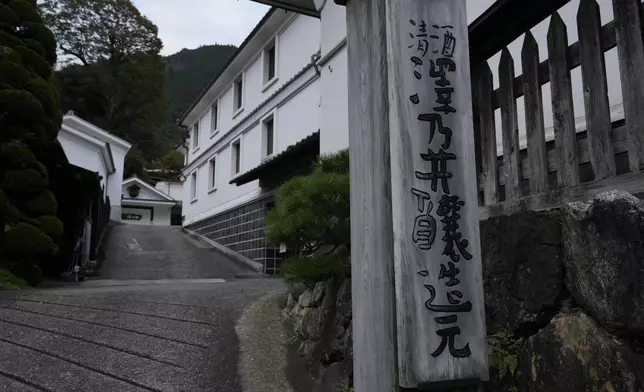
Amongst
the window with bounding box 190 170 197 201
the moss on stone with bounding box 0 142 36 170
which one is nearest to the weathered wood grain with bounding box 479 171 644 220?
the moss on stone with bounding box 0 142 36 170

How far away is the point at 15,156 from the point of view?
1070 cm

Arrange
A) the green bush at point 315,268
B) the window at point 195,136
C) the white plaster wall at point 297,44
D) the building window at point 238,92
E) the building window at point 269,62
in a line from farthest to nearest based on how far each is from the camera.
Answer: the window at point 195,136 → the building window at point 238,92 → the building window at point 269,62 → the white plaster wall at point 297,44 → the green bush at point 315,268

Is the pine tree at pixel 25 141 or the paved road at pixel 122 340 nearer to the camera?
the paved road at pixel 122 340

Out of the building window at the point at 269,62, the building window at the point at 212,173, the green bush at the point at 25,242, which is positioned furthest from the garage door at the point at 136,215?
the green bush at the point at 25,242

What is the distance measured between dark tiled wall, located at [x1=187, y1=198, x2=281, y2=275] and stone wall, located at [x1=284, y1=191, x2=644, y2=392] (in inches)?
389

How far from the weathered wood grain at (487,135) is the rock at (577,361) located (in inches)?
46.0

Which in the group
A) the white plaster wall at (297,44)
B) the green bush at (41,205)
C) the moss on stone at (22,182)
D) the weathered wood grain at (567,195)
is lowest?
the weathered wood grain at (567,195)

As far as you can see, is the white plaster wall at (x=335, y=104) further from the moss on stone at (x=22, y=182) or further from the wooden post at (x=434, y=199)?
the moss on stone at (x=22, y=182)

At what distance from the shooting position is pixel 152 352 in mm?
5277

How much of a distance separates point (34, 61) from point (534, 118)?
1277cm

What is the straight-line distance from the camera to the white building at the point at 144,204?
3444cm

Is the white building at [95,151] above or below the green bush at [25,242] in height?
above

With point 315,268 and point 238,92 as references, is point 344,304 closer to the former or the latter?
point 315,268

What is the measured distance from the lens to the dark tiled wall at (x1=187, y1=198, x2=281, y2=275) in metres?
13.8
